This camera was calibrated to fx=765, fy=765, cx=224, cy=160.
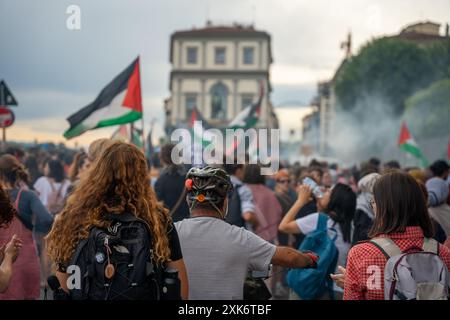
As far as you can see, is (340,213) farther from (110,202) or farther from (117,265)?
(117,265)

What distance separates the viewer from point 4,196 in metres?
4.04

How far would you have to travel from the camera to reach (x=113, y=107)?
31.9 feet

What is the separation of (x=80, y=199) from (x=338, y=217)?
3120 millimetres

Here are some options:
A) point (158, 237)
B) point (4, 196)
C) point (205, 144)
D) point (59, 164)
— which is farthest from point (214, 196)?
point (205, 144)

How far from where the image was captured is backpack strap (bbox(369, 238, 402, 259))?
3438 mm

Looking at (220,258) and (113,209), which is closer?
(113,209)

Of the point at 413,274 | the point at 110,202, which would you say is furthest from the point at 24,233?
the point at 413,274

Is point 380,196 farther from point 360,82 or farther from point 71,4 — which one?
point 360,82

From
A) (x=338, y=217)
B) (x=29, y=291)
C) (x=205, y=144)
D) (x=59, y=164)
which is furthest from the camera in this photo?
(x=205, y=144)

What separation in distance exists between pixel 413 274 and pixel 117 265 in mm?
1309

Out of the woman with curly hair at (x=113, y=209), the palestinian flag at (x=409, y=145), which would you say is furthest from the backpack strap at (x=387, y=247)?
the palestinian flag at (x=409, y=145)

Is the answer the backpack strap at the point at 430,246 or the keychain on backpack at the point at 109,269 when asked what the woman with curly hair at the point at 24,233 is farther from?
the backpack strap at the point at 430,246

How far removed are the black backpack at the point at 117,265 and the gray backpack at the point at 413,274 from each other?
1029 mm

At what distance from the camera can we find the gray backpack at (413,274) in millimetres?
3375
